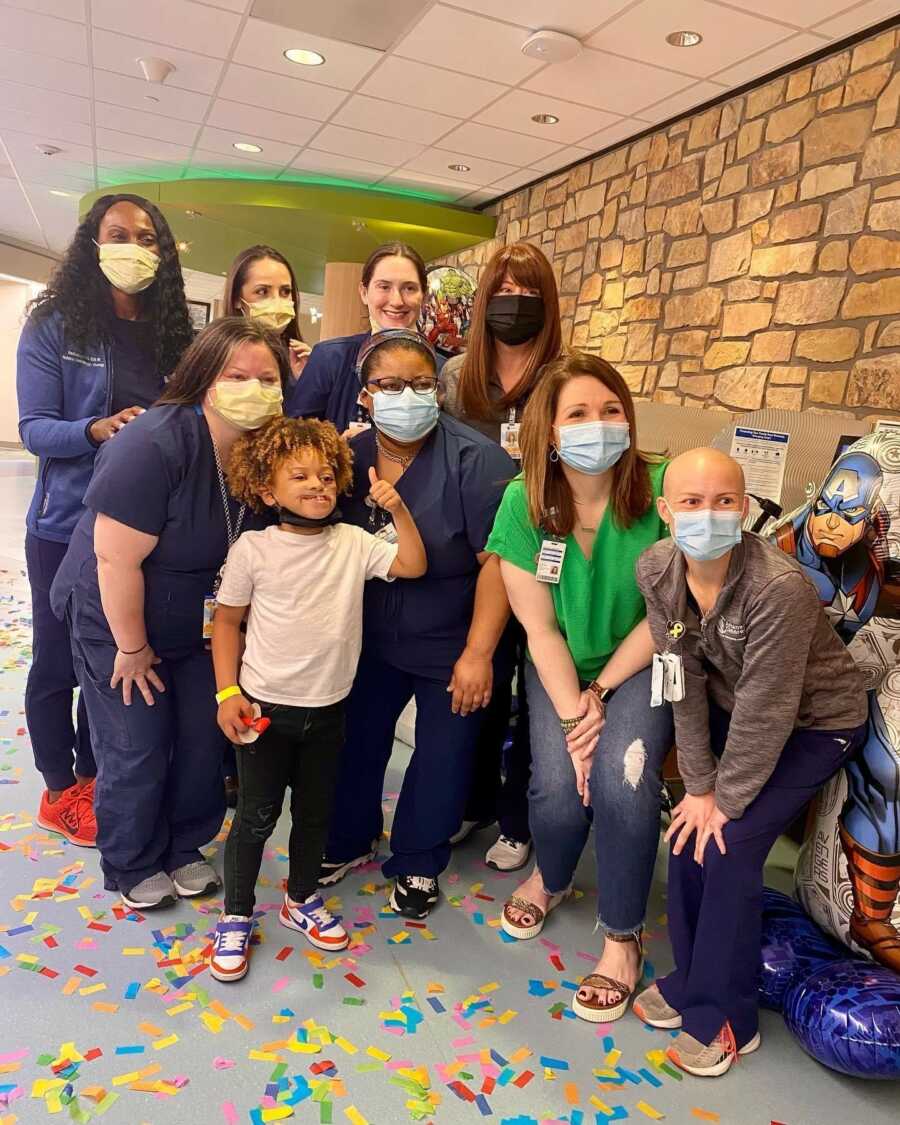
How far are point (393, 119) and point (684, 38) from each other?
81.3 inches

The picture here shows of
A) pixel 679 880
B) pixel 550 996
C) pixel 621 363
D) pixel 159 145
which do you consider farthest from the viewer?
pixel 159 145

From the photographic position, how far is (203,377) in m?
1.86

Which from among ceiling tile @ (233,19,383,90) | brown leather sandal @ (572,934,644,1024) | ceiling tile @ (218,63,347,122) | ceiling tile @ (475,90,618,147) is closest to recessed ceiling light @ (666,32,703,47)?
ceiling tile @ (475,90,618,147)

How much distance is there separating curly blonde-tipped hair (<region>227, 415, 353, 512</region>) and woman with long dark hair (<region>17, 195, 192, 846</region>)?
45cm

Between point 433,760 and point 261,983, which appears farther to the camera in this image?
point 433,760

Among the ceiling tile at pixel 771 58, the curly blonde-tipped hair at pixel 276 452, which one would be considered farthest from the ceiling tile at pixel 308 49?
the curly blonde-tipped hair at pixel 276 452

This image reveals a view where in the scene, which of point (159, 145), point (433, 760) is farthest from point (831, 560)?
point (159, 145)

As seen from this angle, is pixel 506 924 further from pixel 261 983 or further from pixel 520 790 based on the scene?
pixel 261 983

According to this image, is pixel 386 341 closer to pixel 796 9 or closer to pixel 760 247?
pixel 796 9

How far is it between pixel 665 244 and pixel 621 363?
74 cm

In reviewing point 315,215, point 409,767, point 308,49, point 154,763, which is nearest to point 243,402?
point 154,763

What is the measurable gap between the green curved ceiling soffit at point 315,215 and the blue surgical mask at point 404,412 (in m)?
5.53

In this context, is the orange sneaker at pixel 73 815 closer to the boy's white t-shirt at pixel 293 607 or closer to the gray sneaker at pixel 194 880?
the gray sneaker at pixel 194 880

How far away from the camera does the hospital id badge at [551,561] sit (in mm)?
1829
